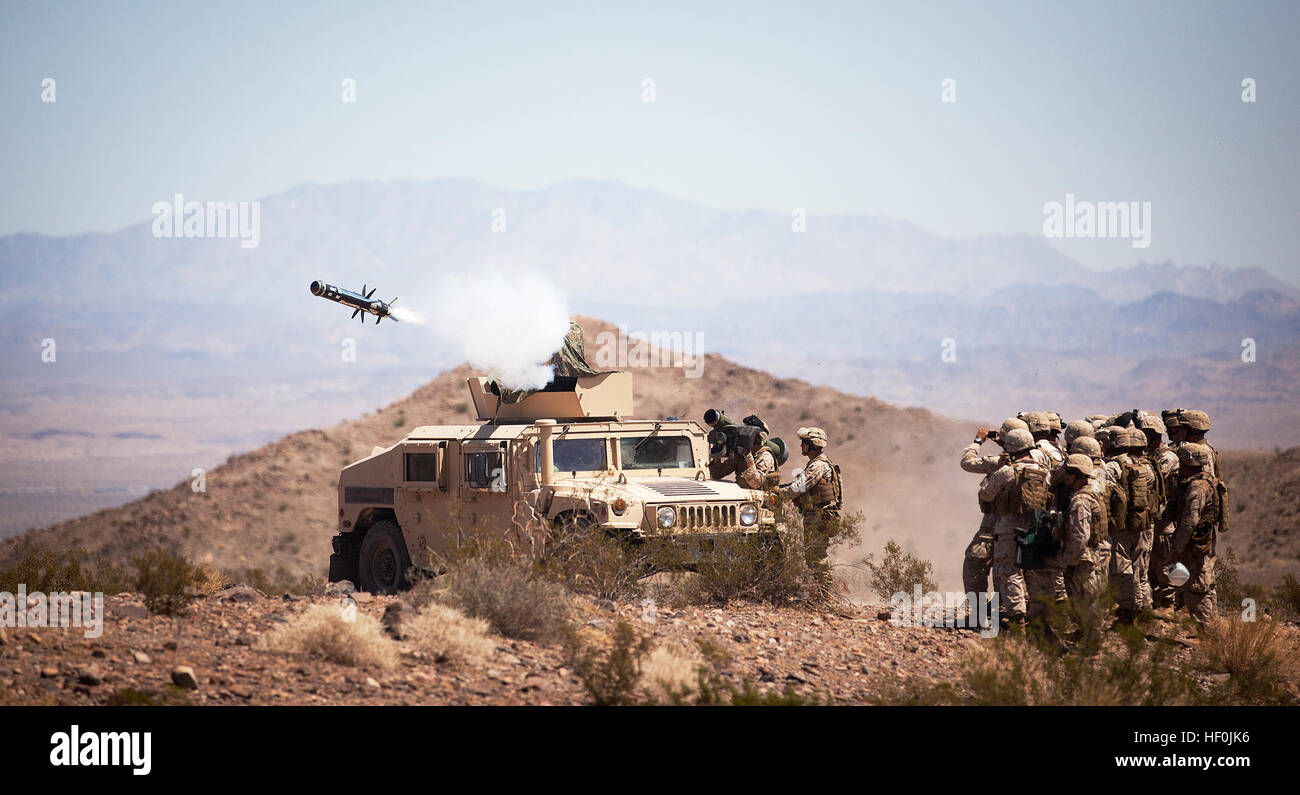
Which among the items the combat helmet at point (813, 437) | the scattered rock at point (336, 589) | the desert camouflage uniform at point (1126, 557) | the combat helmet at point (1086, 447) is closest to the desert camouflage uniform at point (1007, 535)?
the combat helmet at point (1086, 447)

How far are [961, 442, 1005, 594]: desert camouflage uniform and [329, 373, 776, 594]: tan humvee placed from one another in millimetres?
1917

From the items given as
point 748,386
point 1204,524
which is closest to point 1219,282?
point 748,386

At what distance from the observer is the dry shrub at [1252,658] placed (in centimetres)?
1019

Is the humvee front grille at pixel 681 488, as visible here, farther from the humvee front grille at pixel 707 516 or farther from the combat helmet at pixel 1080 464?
the combat helmet at pixel 1080 464

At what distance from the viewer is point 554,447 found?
13133mm

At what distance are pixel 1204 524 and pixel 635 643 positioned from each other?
610 cm

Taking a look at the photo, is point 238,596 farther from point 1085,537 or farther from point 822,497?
point 1085,537

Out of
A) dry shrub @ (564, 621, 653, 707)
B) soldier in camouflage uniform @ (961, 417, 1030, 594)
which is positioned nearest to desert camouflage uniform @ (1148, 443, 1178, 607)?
soldier in camouflage uniform @ (961, 417, 1030, 594)

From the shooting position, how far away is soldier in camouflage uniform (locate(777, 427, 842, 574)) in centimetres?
1288

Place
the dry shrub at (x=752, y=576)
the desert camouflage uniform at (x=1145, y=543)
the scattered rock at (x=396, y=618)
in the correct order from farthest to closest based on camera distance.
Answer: the dry shrub at (x=752, y=576)
the desert camouflage uniform at (x=1145, y=543)
the scattered rock at (x=396, y=618)

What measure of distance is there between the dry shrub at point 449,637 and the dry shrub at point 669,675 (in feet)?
3.78

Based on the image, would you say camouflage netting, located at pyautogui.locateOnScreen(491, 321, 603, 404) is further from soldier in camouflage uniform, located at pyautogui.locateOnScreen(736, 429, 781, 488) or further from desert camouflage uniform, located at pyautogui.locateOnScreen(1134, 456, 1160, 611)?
desert camouflage uniform, located at pyautogui.locateOnScreen(1134, 456, 1160, 611)

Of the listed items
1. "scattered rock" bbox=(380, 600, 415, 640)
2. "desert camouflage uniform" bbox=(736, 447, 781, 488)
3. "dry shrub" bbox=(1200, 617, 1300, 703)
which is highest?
"desert camouflage uniform" bbox=(736, 447, 781, 488)
